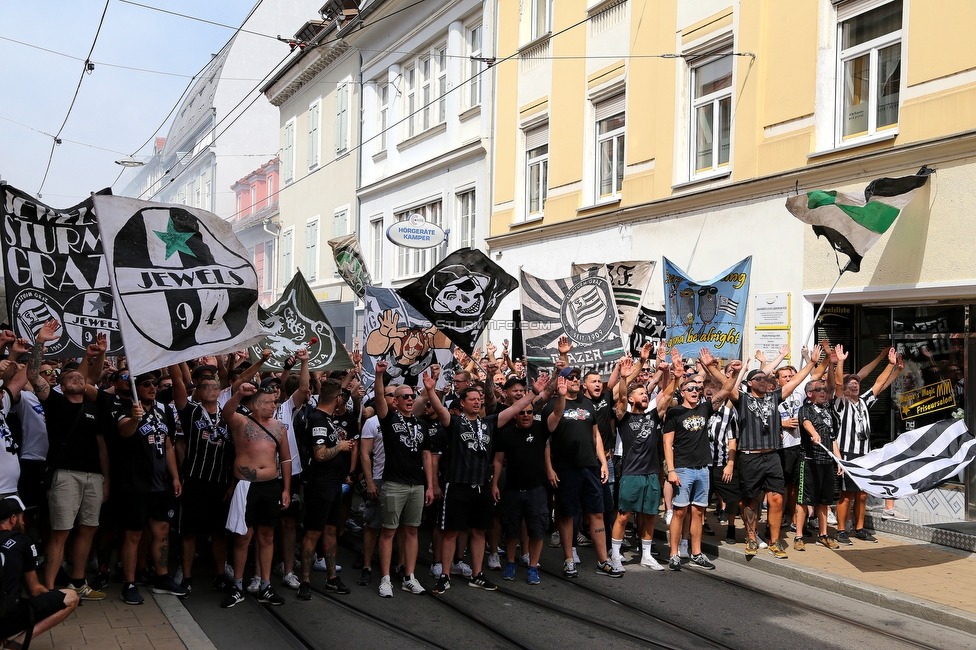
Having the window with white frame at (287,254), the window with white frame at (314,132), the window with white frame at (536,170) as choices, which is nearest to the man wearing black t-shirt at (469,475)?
the window with white frame at (536,170)

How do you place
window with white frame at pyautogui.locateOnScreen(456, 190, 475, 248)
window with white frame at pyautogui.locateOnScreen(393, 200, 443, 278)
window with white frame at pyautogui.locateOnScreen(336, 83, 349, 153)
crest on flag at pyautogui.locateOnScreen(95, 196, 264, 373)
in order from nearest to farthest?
1. crest on flag at pyautogui.locateOnScreen(95, 196, 264, 373)
2. window with white frame at pyautogui.locateOnScreen(456, 190, 475, 248)
3. window with white frame at pyautogui.locateOnScreen(393, 200, 443, 278)
4. window with white frame at pyautogui.locateOnScreen(336, 83, 349, 153)

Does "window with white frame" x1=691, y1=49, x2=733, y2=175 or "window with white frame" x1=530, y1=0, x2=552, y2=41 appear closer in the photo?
"window with white frame" x1=691, y1=49, x2=733, y2=175

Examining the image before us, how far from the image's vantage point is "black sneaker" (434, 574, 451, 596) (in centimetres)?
820

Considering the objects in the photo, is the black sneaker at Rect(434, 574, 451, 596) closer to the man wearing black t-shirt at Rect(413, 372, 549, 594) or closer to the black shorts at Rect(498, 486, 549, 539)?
the man wearing black t-shirt at Rect(413, 372, 549, 594)

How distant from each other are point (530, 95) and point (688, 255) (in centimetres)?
691

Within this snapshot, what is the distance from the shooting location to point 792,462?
33.5 feet

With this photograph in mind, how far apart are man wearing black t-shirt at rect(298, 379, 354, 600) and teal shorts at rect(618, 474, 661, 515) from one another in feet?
9.74

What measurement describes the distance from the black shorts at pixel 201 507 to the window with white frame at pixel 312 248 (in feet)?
81.7

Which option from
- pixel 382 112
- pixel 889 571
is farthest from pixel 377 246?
pixel 889 571

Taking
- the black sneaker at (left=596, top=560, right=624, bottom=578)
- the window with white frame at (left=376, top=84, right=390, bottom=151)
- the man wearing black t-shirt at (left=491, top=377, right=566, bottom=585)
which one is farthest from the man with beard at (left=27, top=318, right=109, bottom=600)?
the window with white frame at (left=376, top=84, right=390, bottom=151)

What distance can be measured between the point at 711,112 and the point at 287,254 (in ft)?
79.6

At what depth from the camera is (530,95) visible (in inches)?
773

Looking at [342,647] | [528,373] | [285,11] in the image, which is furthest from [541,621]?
[285,11]

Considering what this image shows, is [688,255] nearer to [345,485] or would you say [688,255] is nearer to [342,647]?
[345,485]
